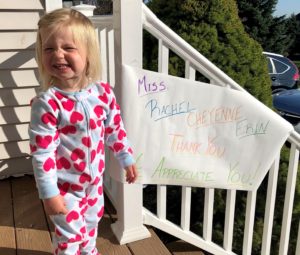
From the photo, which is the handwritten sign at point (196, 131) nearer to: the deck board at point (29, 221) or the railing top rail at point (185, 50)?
the railing top rail at point (185, 50)

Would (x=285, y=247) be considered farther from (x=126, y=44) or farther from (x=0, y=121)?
(x=0, y=121)

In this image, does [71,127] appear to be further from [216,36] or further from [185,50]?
[216,36]

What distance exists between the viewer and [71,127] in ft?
5.19

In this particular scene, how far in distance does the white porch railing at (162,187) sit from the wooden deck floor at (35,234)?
71 millimetres

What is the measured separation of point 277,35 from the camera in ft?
60.3

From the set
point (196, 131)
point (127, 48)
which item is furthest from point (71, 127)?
point (196, 131)

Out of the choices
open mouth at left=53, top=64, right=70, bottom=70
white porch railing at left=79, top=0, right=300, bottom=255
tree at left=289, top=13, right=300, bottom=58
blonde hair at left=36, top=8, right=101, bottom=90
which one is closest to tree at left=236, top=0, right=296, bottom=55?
tree at left=289, top=13, right=300, bottom=58

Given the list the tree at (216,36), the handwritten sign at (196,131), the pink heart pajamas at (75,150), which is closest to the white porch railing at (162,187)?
the handwritten sign at (196,131)

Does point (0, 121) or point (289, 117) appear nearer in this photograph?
point (0, 121)

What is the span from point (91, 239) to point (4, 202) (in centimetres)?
112

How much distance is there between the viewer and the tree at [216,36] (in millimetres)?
2770

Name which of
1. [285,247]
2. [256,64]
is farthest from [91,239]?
[256,64]

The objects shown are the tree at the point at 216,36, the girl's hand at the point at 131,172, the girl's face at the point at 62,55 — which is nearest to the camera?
the girl's face at the point at 62,55

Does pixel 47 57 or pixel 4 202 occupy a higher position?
pixel 47 57
